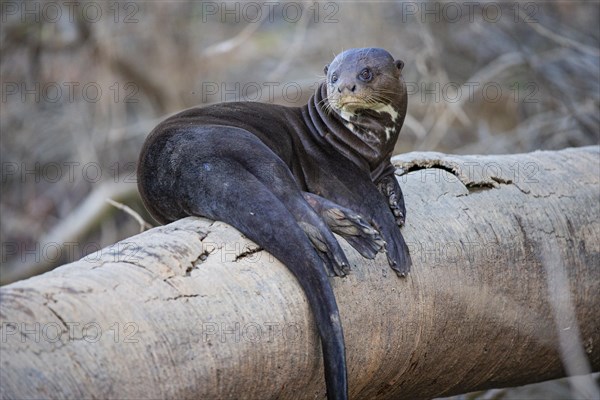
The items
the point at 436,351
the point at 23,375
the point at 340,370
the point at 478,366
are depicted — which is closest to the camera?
the point at 23,375

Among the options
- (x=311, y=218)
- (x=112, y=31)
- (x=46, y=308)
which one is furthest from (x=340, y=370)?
(x=112, y=31)

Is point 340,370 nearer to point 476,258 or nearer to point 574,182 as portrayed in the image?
point 476,258

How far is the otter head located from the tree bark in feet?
0.80

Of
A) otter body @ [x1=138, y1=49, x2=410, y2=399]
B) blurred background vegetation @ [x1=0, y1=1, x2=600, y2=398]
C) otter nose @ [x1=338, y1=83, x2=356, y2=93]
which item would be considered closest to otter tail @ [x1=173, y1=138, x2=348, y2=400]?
otter body @ [x1=138, y1=49, x2=410, y2=399]

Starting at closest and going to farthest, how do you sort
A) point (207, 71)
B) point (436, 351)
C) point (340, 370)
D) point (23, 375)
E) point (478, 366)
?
point (23, 375) → point (340, 370) → point (436, 351) → point (478, 366) → point (207, 71)

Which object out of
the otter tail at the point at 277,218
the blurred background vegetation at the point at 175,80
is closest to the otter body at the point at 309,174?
the otter tail at the point at 277,218

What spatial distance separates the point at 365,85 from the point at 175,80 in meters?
3.78

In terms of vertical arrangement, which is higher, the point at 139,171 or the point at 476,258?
the point at 139,171

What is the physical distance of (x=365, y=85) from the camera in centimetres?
276

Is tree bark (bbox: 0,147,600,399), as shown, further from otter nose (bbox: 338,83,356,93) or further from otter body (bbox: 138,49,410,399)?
otter nose (bbox: 338,83,356,93)

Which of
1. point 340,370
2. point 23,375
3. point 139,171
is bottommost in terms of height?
point 340,370

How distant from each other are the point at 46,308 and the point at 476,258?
1.33 m

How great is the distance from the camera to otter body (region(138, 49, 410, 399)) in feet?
7.31

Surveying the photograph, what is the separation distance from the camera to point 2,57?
608cm
